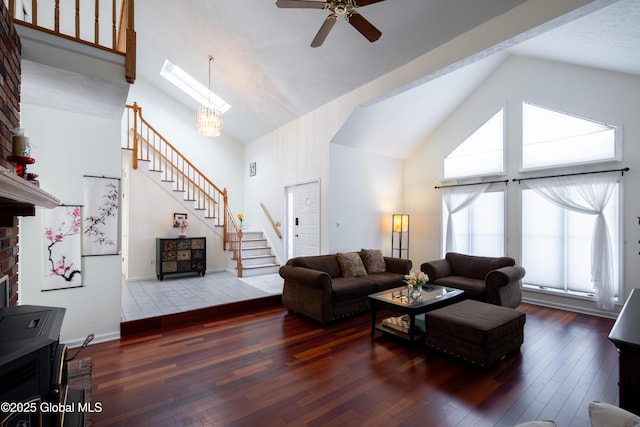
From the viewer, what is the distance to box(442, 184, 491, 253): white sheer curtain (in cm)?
569

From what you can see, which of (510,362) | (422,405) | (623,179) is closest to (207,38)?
(422,405)

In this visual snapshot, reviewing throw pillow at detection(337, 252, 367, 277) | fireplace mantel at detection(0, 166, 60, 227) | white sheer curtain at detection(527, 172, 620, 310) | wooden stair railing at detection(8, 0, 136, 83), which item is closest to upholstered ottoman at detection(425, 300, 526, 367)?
throw pillow at detection(337, 252, 367, 277)

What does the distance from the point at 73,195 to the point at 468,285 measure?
17.5 feet

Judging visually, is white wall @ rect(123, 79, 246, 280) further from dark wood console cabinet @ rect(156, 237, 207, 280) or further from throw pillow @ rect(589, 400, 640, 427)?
throw pillow @ rect(589, 400, 640, 427)

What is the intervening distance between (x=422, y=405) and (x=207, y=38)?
18.9ft

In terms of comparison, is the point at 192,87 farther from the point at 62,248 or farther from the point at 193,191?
the point at 62,248

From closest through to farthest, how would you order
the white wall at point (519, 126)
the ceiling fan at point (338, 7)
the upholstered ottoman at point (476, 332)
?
1. the ceiling fan at point (338, 7)
2. the upholstered ottoman at point (476, 332)
3. the white wall at point (519, 126)

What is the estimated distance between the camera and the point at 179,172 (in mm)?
7172

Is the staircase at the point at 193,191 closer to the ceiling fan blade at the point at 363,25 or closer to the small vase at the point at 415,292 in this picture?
the small vase at the point at 415,292

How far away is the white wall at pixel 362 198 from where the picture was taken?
5.47 m

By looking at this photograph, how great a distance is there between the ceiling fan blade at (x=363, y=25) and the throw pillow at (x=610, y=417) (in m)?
2.92

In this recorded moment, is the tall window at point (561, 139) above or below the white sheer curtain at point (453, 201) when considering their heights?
above

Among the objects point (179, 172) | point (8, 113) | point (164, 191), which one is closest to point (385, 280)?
point (8, 113)

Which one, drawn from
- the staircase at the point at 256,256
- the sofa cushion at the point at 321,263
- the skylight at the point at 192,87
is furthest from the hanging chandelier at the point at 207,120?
the sofa cushion at the point at 321,263
